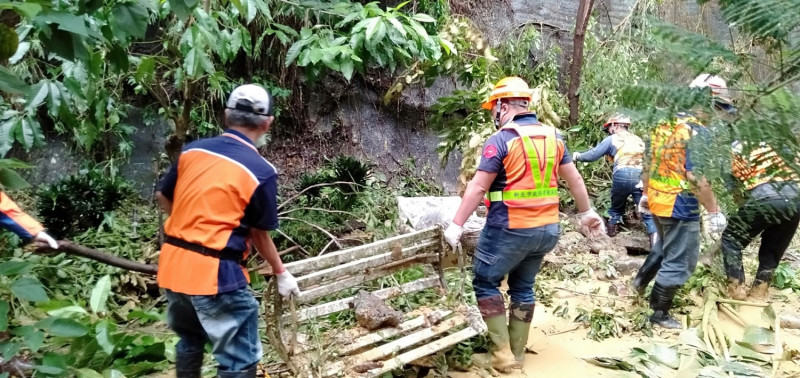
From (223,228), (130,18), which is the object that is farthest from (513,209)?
(130,18)

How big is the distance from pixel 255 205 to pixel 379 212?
11.1ft

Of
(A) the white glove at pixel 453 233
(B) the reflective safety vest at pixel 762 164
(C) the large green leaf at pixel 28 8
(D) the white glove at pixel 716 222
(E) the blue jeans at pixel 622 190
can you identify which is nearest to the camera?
(B) the reflective safety vest at pixel 762 164

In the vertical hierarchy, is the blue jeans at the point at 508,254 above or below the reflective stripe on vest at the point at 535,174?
below

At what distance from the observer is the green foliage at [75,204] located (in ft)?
15.9

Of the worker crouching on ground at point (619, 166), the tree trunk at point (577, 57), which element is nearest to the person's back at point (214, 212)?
the worker crouching on ground at point (619, 166)

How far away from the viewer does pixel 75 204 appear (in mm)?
4945

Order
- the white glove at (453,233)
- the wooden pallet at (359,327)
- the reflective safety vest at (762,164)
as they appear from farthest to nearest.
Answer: the white glove at (453,233)
the wooden pallet at (359,327)
the reflective safety vest at (762,164)

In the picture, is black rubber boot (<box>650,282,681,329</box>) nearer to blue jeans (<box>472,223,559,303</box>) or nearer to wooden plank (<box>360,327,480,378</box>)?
blue jeans (<box>472,223,559,303</box>)

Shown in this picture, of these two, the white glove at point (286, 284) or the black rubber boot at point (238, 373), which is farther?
the white glove at point (286, 284)

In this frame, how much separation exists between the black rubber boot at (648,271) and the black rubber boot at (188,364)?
3294 mm

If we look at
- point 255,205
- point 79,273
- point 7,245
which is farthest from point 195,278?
point 7,245

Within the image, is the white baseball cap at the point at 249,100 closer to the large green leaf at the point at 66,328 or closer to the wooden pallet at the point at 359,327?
the wooden pallet at the point at 359,327

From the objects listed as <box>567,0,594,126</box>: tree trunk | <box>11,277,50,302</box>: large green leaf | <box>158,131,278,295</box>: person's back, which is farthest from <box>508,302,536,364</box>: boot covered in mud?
<box>567,0,594,126</box>: tree trunk

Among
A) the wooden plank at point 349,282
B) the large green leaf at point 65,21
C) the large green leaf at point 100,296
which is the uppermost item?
the large green leaf at point 65,21
